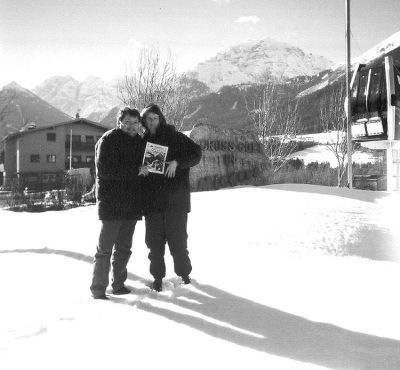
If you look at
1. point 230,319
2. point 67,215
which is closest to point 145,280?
point 230,319

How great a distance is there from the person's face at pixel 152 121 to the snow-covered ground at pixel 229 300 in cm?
144

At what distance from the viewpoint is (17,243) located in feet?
18.2

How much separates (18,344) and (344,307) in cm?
230

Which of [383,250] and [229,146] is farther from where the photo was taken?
[229,146]

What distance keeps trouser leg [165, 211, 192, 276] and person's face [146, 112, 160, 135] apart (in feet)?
2.56

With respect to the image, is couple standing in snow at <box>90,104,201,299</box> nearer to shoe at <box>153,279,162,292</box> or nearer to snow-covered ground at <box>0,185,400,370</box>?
shoe at <box>153,279,162,292</box>

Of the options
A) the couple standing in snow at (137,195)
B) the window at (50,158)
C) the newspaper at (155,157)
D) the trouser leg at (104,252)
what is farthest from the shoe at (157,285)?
the window at (50,158)

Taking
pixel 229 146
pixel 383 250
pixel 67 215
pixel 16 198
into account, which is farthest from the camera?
pixel 16 198

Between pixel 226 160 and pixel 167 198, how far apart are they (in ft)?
19.3

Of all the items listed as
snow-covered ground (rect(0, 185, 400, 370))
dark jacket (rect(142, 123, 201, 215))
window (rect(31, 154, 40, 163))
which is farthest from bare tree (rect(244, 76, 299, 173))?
window (rect(31, 154, 40, 163))

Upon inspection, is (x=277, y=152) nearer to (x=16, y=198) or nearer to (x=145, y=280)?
(x=16, y=198)

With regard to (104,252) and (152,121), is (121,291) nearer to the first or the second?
(104,252)

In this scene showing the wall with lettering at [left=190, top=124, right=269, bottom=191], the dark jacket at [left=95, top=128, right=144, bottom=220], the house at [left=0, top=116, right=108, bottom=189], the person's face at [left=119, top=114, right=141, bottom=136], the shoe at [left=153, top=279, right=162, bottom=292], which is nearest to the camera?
the dark jacket at [left=95, top=128, right=144, bottom=220]

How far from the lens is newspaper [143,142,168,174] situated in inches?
134
